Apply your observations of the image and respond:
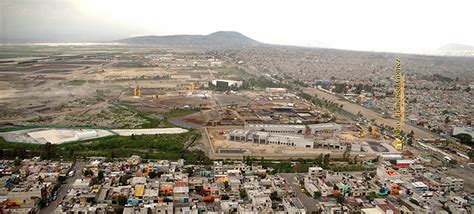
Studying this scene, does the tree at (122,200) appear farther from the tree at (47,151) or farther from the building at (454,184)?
the building at (454,184)

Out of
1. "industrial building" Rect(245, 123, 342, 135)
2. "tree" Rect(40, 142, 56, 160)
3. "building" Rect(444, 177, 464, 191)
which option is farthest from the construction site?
"building" Rect(444, 177, 464, 191)

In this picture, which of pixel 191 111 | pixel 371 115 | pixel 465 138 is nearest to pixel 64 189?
pixel 191 111

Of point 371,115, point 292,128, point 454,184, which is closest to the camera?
point 454,184

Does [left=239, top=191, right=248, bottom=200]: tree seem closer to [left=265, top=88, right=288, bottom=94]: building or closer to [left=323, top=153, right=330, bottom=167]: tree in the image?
[left=323, top=153, right=330, bottom=167]: tree


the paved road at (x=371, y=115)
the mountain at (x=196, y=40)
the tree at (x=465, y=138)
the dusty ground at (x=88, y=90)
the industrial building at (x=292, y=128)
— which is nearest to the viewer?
the tree at (x=465, y=138)

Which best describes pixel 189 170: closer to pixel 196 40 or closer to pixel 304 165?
pixel 304 165

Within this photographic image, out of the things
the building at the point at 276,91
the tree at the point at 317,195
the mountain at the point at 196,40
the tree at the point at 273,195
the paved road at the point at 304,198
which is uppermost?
the mountain at the point at 196,40

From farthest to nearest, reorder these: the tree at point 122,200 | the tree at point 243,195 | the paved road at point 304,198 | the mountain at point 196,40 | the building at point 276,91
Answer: the mountain at point 196,40, the building at point 276,91, the tree at point 243,195, the paved road at point 304,198, the tree at point 122,200

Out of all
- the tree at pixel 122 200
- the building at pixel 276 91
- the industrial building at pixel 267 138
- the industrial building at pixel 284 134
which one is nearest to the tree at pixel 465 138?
the industrial building at pixel 284 134

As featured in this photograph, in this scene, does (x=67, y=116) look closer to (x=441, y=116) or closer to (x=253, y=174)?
(x=253, y=174)
